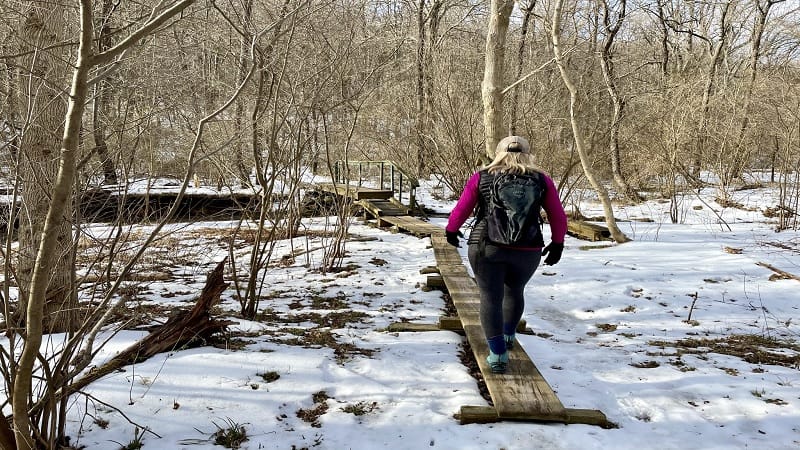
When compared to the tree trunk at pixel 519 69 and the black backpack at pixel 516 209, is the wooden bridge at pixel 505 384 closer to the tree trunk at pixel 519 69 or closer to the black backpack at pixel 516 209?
the black backpack at pixel 516 209

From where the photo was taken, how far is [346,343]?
396 cm

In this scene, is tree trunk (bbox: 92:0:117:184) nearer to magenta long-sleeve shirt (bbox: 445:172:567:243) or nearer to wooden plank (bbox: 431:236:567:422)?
magenta long-sleeve shirt (bbox: 445:172:567:243)

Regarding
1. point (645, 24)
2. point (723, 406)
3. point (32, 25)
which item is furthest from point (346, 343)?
point (645, 24)

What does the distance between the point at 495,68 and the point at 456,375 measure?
6.08 meters

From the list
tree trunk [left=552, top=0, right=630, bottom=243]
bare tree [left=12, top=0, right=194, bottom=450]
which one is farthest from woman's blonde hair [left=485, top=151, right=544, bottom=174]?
tree trunk [left=552, top=0, right=630, bottom=243]

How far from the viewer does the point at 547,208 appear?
3.23 meters

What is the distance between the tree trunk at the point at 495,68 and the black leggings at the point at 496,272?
5.06 metres

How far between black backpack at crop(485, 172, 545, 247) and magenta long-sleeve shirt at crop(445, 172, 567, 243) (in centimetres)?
7

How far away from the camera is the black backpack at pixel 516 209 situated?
3.07m

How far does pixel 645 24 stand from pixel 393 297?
76.7ft

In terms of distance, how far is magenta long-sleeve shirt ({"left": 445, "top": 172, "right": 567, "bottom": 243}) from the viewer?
3221 mm

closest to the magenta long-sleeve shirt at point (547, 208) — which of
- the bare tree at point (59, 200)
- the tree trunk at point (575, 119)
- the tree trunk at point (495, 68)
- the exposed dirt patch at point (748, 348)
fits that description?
the exposed dirt patch at point (748, 348)

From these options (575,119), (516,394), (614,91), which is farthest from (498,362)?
(614,91)

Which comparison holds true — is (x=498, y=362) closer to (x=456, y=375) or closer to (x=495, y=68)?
(x=456, y=375)
